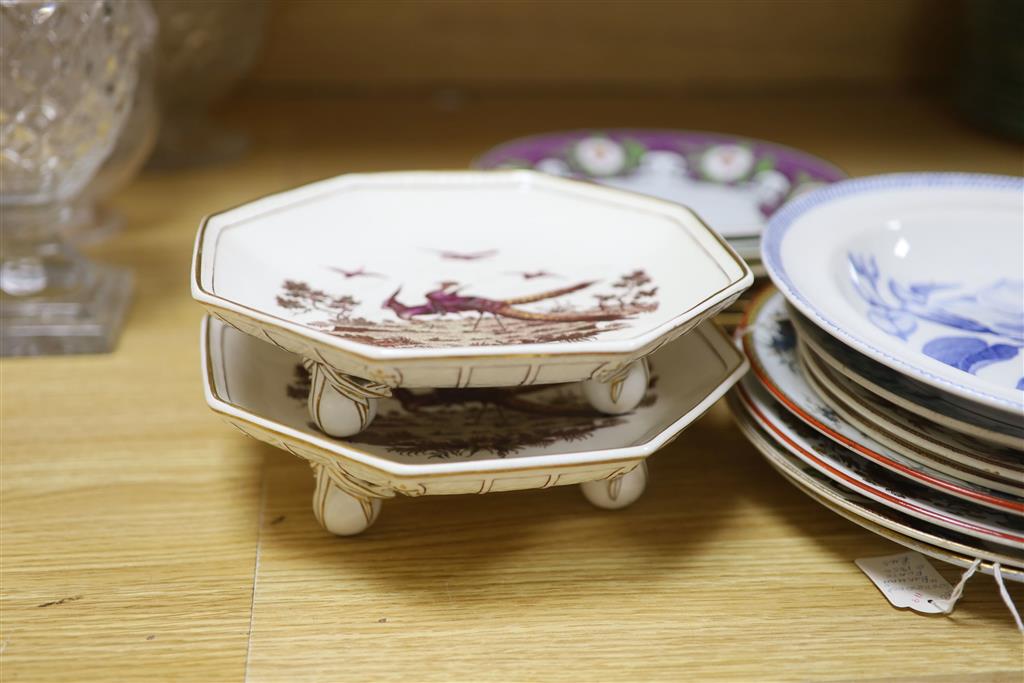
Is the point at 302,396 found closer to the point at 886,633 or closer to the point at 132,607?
the point at 132,607

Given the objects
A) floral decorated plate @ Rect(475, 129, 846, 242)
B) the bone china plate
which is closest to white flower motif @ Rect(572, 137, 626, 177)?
floral decorated plate @ Rect(475, 129, 846, 242)

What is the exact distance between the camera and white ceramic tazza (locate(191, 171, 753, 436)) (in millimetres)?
437

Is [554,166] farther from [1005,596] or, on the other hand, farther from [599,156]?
[1005,596]

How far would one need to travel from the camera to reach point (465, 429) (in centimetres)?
52

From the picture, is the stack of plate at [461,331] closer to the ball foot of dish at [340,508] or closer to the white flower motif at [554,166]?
the ball foot of dish at [340,508]

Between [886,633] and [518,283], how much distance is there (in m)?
0.29

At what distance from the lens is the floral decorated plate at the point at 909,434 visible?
0.45 meters

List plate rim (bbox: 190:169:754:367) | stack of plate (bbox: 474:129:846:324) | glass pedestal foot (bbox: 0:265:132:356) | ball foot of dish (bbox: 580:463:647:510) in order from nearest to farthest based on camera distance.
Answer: plate rim (bbox: 190:169:754:367) < ball foot of dish (bbox: 580:463:647:510) < glass pedestal foot (bbox: 0:265:132:356) < stack of plate (bbox: 474:129:846:324)

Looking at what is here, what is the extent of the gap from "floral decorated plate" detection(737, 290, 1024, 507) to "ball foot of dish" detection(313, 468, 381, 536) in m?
0.22

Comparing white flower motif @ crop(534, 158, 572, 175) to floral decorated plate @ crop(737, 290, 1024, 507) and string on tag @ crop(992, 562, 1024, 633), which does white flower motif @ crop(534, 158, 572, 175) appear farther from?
string on tag @ crop(992, 562, 1024, 633)

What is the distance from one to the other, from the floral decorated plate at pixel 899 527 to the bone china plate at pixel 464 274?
10 centimetres

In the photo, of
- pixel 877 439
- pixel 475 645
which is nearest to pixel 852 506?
pixel 877 439

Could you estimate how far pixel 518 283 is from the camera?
60 centimetres

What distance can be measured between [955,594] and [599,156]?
0.56 metres
